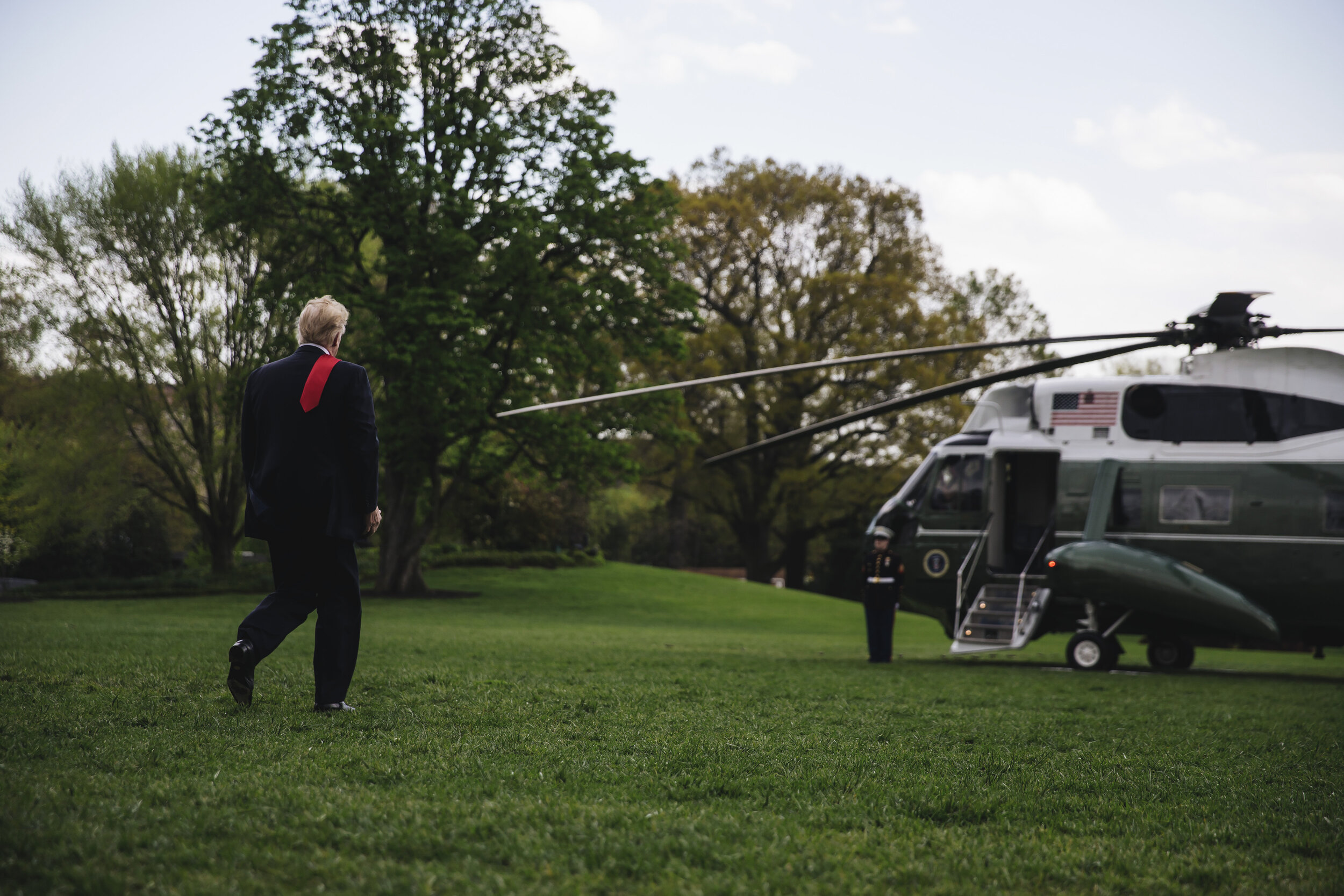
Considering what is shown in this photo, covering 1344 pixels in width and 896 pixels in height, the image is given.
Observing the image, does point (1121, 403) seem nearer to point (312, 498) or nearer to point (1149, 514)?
point (1149, 514)

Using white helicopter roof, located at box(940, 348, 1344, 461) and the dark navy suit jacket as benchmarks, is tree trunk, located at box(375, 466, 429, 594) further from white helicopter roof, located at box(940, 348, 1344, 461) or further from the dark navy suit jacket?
the dark navy suit jacket

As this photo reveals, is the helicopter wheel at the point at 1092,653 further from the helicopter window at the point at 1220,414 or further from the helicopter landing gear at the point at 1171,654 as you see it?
the helicopter window at the point at 1220,414

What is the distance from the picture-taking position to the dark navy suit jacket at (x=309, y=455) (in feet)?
16.9

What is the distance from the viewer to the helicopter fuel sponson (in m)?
12.9

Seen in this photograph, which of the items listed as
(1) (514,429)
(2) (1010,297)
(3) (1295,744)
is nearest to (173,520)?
(1) (514,429)

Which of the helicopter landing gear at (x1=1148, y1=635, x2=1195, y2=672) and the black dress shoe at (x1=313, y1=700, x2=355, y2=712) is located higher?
the black dress shoe at (x1=313, y1=700, x2=355, y2=712)

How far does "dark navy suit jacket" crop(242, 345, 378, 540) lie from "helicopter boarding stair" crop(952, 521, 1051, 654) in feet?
34.5

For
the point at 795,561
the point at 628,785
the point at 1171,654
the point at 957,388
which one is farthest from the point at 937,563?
the point at 795,561

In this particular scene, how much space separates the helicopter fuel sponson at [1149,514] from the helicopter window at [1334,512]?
0.02m

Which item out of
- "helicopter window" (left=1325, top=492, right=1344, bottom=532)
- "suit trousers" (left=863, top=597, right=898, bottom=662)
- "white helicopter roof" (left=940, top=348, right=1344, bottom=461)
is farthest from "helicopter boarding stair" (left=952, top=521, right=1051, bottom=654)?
"helicopter window" (left=1325, top=492, right=1344, bottom=532)

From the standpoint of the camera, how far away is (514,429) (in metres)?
26.3

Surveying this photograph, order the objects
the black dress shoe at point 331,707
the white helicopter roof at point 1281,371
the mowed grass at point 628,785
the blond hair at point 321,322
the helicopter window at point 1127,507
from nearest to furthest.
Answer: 1. the mowed grass at point 628,785
2. the black dress shoe at point 331,707
3. the blond hair at point 321,322
4. the white helicopter roof at point 1281,371
5. the helicopter window at point 1127,507

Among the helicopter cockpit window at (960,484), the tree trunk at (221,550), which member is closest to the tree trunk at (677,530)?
the tree trunk at (221,550)

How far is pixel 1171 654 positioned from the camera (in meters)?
14.8
